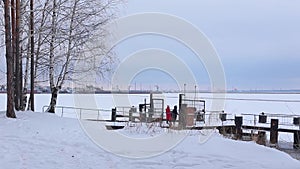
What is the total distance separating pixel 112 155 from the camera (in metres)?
7.21

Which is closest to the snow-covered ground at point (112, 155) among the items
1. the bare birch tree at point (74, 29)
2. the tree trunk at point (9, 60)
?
the tree trunk at point (9, 60)

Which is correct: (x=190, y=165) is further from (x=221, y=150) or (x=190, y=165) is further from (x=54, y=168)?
(x=54, y=168)

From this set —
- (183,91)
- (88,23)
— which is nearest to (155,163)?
(88,23)

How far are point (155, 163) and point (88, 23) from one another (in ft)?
38.2

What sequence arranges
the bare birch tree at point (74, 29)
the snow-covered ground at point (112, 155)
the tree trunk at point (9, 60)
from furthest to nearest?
the bare birch tree at point (74, 29) → the tree trunk at point (9, 60) → the snow-covered ground at point (112, 155)

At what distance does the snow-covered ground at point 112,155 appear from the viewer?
636cm

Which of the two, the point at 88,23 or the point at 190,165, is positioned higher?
the point at 88,23

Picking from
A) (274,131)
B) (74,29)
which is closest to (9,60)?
(74,29)

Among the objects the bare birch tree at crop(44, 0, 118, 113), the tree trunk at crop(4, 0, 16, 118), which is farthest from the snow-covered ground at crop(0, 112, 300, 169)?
the bare birch tree at crop(44, 0, 118, 113)

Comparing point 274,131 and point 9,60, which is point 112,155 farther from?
point 274,131

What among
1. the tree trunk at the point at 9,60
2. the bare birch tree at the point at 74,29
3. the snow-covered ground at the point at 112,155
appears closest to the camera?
the snow-covered ground at the point at 112,155

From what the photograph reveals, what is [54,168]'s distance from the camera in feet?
19.7

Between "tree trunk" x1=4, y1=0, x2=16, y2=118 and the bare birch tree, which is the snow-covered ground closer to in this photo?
"tree trunk" x1=4, y1=0, x2=16, y2=118

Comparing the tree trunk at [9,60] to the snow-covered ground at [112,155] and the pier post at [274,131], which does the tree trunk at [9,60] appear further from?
the pier post at [274,131]
